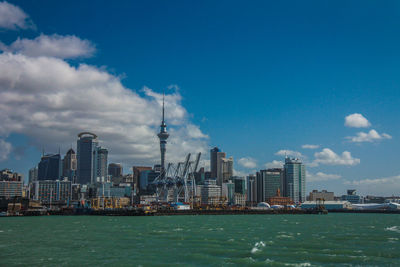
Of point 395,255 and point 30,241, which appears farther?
point 30,241

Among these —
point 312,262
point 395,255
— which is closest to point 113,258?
point 312,262

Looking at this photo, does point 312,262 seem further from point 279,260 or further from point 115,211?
point 115,211

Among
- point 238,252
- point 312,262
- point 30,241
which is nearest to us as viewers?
point 312,262

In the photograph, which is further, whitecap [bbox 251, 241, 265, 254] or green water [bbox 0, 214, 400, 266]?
whitecap [bbox 251, 241, 265, 254]

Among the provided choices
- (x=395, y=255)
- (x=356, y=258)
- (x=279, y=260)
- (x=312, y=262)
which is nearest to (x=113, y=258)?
(x=279, y=260)

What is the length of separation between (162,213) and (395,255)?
Result: 14582cm

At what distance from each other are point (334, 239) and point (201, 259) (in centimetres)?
2914

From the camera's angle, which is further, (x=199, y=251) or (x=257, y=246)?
(x=257, y=246)

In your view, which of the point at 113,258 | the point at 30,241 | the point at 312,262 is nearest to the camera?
the point at 312,262

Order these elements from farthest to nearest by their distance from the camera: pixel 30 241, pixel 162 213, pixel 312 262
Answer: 1. pixel 162 213
2. pixel 30 241
3. pixel 312 262

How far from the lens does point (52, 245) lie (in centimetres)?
6059

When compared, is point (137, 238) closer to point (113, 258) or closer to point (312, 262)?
point (113, 258)

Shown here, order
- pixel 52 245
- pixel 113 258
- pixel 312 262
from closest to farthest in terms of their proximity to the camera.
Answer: pixel 312 262 → pixel 113 258 → pixel 52 245

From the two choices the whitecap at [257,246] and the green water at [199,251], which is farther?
the whitecap at [257,246]
